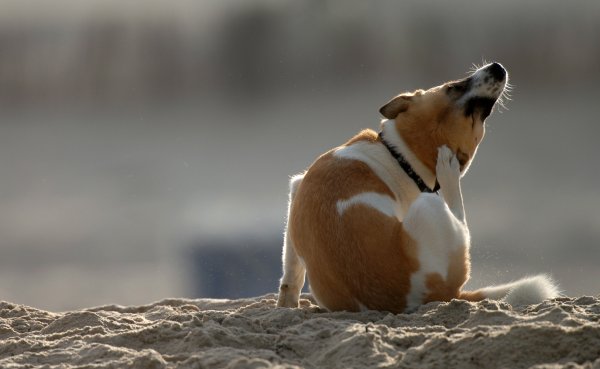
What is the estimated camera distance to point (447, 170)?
571cm

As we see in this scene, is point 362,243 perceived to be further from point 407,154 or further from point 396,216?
point 407,154

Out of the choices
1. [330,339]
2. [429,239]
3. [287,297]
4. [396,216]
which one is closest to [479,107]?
[396,216]

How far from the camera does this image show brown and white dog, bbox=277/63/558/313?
5.08m

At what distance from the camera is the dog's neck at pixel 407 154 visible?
588 cm

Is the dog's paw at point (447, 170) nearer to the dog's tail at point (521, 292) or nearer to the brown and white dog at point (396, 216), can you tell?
the brown and white dog at point (396, 216)

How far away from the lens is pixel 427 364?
369 centimetres

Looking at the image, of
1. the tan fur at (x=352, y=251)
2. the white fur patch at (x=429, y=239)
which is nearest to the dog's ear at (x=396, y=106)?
the tan fur at (x=352, y=251)

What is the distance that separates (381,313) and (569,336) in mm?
1482

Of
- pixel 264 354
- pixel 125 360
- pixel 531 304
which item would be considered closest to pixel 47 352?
pixel 125 360

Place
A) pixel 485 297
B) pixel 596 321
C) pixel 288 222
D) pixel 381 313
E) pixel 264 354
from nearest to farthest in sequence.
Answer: pixel 264 354, pixel 596 321, pixel 381 313, pixel 485 297, pixel 288 222

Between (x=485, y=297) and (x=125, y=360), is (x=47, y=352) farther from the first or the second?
(x=485, y=297)

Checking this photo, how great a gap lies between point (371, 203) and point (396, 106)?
111 centimetres

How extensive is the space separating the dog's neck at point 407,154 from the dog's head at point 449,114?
30mm

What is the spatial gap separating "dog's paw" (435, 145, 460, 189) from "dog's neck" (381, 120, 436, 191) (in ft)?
0.49
